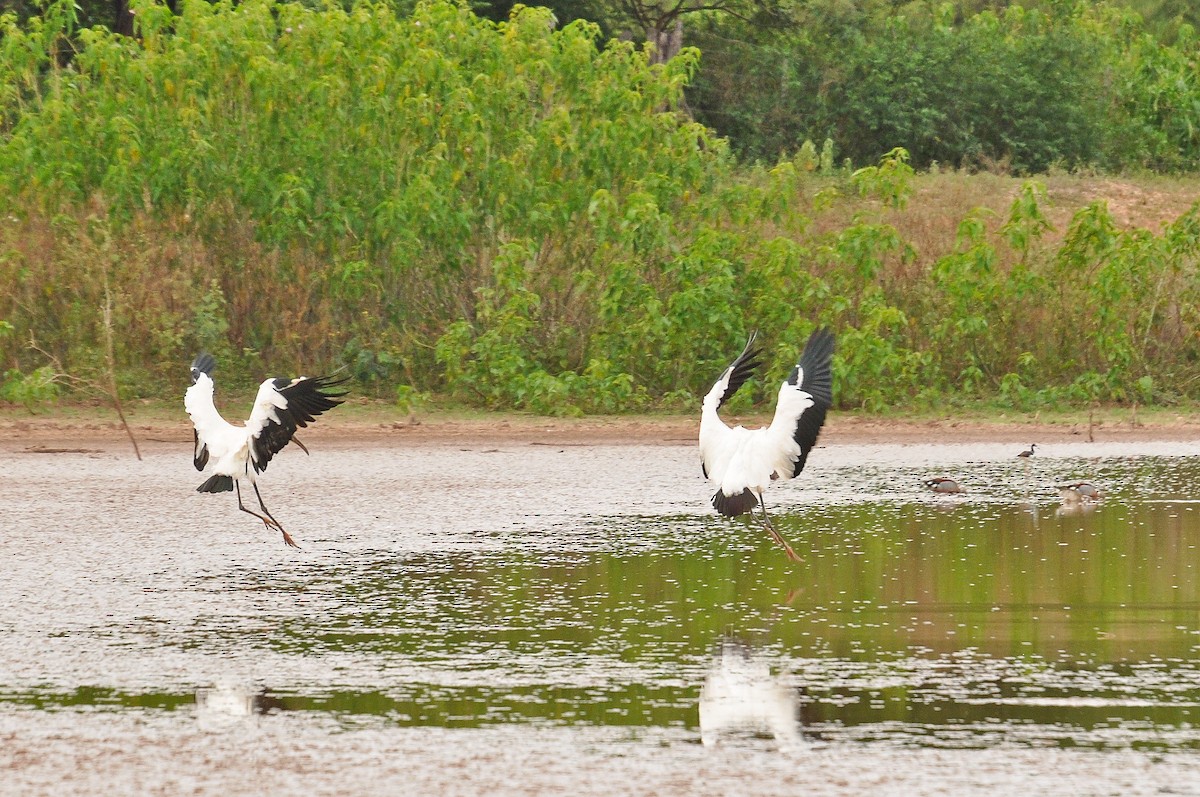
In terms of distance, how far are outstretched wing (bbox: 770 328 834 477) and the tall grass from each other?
28.3ft

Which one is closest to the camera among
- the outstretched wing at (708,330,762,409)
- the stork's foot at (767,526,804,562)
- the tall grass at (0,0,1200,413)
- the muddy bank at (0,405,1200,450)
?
the stork's foot at (767,526,804,562)

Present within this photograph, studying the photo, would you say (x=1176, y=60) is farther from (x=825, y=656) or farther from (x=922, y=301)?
(x=825, y=656)

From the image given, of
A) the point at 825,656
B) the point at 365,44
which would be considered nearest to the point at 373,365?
the point at 365,44

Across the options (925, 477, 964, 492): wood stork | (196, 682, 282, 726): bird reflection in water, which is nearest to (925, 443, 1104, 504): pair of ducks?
(925, 477, 964, 492): wood stork

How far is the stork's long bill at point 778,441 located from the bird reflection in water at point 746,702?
217 cm

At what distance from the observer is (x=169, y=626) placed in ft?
25.6

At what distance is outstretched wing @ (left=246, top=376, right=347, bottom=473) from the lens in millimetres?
10320

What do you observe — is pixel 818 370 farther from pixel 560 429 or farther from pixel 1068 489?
pixel 560 429

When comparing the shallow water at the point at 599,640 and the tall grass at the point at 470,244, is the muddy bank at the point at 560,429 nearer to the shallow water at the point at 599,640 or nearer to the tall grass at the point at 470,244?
the tall grass at the point at 470,244

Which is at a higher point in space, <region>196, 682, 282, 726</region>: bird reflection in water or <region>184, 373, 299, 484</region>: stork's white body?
<region>184, 373, 299, 484</region>: stork's white body

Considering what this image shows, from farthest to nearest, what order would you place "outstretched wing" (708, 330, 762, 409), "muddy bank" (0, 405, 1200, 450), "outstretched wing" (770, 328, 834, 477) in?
"muddy bank" (0, 405, 1200, 450) < "outstretched wing" (708, 330, 762, 409) < "outstretched wing" (770, 328, 834, 477)

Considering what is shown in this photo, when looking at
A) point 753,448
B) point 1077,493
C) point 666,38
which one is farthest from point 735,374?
point 666,38

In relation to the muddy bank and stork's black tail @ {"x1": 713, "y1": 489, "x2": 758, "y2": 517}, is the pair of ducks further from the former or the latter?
the muddy bank

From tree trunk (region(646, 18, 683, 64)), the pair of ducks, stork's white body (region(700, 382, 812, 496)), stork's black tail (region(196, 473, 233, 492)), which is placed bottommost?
the pair of ducks
